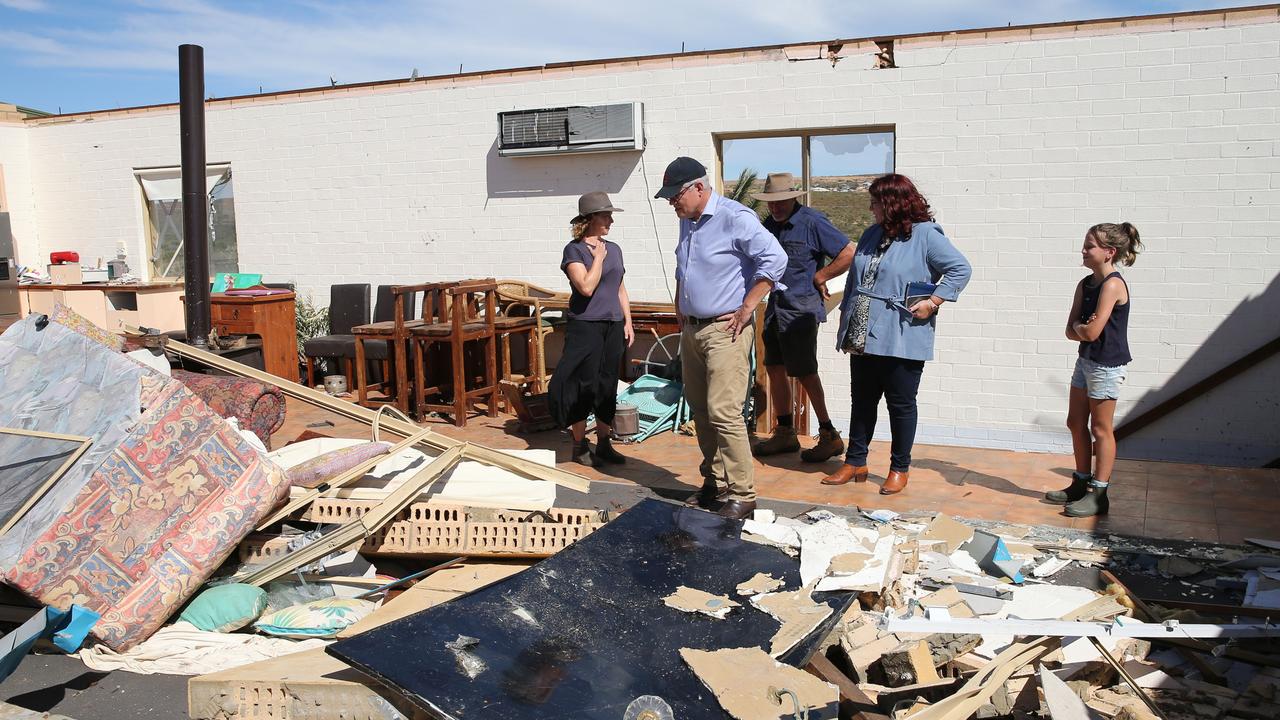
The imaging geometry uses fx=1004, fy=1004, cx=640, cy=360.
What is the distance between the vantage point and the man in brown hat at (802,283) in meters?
6.31

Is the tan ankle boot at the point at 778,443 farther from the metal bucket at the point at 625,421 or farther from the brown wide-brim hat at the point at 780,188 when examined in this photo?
the brown wide-brim hat at the point at 780,188

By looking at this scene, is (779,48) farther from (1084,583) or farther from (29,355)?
(29,355)

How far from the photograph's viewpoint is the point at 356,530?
4324 millimetres

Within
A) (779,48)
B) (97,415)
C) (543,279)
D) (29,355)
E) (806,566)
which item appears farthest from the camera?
(543,279)

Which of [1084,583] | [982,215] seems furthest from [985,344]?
[1084,583]

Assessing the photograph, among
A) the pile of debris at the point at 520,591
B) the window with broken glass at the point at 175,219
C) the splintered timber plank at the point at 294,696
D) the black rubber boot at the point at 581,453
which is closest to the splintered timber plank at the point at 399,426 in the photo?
the pile of debris at the point at 520,591

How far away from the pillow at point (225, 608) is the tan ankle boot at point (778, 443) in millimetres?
3556

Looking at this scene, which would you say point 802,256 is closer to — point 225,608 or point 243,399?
point 243,399

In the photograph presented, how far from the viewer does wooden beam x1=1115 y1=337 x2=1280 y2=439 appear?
6953mm

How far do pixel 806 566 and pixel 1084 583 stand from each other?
1.39 m

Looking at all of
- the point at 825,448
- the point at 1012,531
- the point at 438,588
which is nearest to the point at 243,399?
the point at 438,588

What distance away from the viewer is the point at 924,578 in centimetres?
435

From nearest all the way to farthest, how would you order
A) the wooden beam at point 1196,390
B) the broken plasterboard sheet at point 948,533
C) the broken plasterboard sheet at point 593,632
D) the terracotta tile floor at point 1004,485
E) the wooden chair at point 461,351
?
the broken plasterboard sheet at point 593,632
the broken plasterboard sheet at point 948,533
the terracotta tile floor at point 1004,485
the wooden beam at point 1196,390
the wooden chair at point 461,351

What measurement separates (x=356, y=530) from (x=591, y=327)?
2.49 meters
